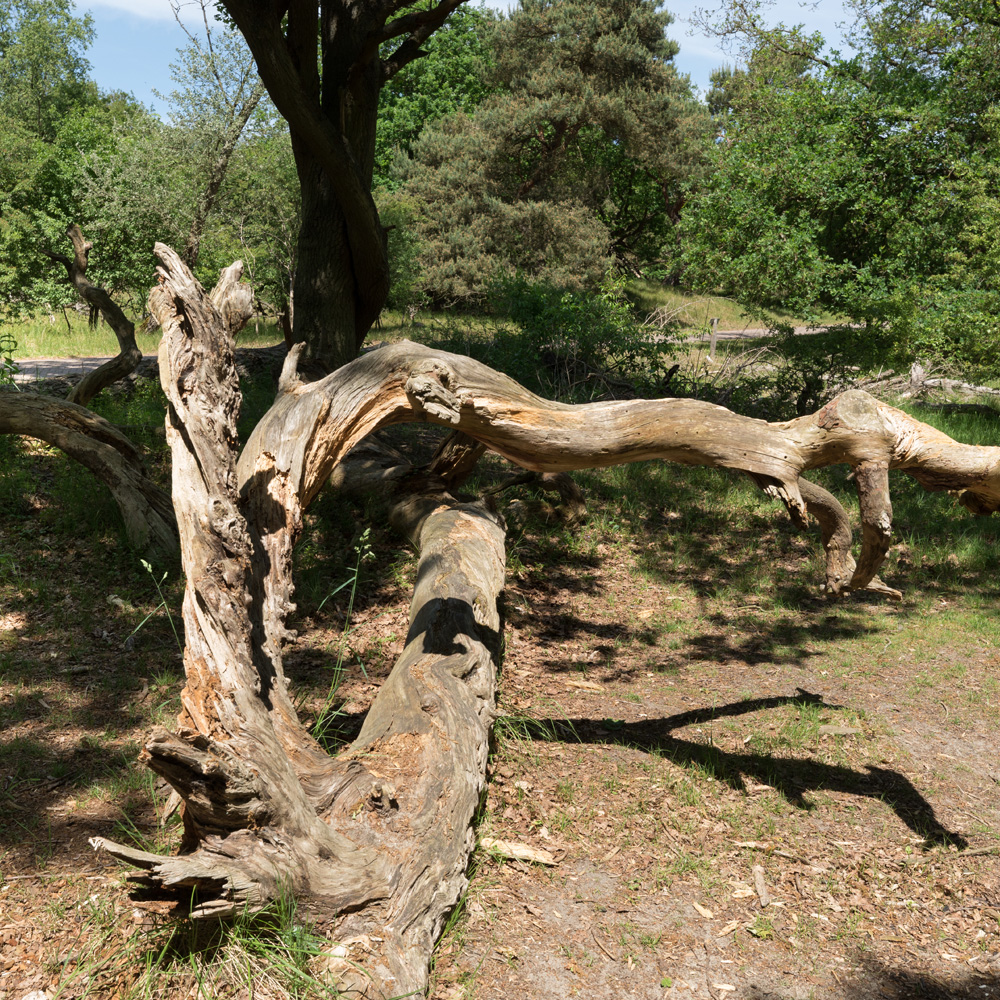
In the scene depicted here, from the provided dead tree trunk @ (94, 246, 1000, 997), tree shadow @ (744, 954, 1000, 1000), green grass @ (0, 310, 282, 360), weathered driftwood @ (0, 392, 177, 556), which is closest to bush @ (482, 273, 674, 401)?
green grass @ (0, 310, 282, 360)

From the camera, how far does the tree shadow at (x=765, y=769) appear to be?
4398 millimetres

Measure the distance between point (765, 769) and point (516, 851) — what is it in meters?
1.71

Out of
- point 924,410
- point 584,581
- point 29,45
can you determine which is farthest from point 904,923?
point 29,45

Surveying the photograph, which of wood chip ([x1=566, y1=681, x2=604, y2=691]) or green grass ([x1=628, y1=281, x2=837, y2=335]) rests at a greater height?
green grass ([x1=628, y1=281, x2=837, y2=335])

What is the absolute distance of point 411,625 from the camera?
192 inches

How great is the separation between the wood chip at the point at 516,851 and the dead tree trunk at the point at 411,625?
337mm

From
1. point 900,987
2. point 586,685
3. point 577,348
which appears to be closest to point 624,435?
point 586,685

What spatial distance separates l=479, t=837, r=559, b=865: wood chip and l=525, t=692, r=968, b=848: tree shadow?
106 centimetres

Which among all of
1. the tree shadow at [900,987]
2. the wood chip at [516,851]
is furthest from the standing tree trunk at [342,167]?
the tree shadow at [900,987]

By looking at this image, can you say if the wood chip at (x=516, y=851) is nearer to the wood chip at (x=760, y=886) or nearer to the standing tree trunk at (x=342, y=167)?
the wood chip at (x=760, y=886)

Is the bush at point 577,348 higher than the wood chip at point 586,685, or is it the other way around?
the bush at point 577,348

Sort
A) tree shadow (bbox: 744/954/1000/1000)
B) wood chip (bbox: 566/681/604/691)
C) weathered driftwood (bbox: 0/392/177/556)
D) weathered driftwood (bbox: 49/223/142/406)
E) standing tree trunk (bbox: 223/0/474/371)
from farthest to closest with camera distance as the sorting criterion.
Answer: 1. standing tree trunk (bbox: 223/0/474/371)
2. weathered driftwood (bbox: 49/223/142/406)
3. weathered driftwood (bbox: 0/392/177/556)
4. wood chip (bbox: 566/681/604/691)
5. tree shadow (bbox: 744/954/1000/1000)

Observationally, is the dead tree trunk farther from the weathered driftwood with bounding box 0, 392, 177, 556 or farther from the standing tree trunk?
the standing tree trunk

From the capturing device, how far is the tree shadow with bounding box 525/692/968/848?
14.4 feet
